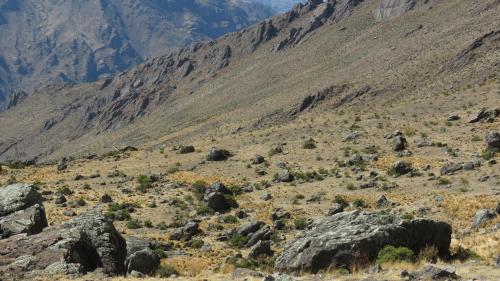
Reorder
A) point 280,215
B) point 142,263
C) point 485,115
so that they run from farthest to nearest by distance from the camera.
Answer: point 485,115 < point 280,215 < point 142,263

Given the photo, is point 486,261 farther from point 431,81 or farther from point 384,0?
point 384,0

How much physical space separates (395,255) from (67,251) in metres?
11.8

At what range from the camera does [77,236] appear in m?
21.3

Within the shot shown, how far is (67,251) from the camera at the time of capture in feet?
65.7

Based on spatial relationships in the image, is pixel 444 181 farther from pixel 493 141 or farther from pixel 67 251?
pixel 67 251

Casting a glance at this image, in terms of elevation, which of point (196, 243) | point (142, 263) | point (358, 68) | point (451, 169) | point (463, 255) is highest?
point (358, 68)

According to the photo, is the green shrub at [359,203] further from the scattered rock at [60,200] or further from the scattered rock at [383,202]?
the scattered rock at [60,200]

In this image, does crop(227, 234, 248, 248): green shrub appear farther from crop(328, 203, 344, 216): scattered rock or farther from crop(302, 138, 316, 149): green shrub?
crop(302, 138, 316, 149): green shrub

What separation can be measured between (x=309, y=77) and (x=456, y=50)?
163ft

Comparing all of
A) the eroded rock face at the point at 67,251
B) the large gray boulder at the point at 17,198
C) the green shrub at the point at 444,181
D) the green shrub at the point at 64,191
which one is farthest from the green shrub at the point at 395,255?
the green shrub at the point at 64,191

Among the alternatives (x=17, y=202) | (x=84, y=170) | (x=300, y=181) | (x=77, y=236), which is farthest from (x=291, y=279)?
(x=84, y=170)

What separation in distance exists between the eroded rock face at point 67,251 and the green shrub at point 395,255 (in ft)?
32.6

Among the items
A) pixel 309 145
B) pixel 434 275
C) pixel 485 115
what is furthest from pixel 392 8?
pixel 434 275

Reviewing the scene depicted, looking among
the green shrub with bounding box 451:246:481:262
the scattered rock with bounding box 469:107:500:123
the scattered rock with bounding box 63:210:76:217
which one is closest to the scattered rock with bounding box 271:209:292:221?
the scattered rock with bounding box 63:210:76:217
